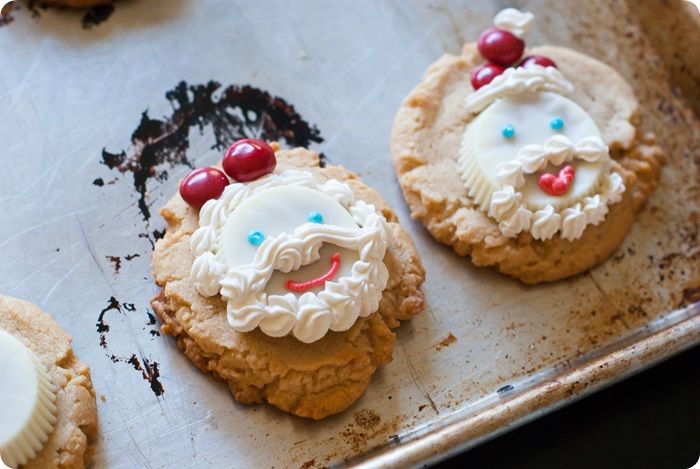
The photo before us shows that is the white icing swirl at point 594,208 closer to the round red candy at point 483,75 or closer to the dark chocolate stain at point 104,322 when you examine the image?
the round red candy at point 483,75

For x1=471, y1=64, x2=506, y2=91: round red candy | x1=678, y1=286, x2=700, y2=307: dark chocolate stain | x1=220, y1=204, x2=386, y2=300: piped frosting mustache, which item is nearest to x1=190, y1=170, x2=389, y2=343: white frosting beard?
x1=220, y1=204, x2=386, y2=300: piped frosting mustache

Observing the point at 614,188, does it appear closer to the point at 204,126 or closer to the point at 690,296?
the point at 690,296

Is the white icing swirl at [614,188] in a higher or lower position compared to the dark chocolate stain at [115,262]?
lower

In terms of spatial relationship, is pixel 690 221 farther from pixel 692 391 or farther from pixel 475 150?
pixel 475 150

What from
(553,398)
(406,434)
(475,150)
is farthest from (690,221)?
(406,434)

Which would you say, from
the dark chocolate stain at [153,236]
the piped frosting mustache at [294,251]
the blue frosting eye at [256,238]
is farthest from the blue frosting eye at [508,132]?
the dark chocolate stain at [153,236]
